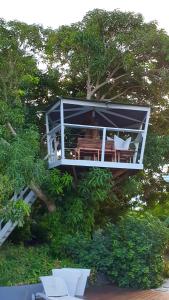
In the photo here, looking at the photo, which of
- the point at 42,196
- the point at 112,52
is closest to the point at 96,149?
the point at 42,196

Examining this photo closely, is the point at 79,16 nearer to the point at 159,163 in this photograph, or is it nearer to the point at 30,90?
→ the point at 30,90

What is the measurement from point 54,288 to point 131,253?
111 inches

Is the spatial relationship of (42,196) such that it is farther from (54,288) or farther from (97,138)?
(54,288)

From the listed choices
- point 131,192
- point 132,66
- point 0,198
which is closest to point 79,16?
point 132,66

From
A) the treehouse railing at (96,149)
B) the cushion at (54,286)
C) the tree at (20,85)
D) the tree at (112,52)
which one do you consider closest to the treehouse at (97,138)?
the treehouse railing at (96,149)

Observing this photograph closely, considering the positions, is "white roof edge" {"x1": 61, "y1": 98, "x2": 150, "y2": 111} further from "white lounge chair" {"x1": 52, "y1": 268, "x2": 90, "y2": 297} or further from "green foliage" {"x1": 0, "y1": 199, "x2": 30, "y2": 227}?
"white lounge chair" {"x1": 52, "y1": 268, "x2": 90, "y2": 297}

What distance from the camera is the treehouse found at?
1209 centimetres

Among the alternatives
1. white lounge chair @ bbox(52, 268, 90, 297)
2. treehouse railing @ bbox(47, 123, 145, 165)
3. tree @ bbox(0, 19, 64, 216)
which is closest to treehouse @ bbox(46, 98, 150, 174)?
treehouse railing @ bbox(47, 123, 145, 165)

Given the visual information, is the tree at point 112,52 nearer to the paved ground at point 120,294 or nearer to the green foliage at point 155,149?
the green foliage at point 155,149

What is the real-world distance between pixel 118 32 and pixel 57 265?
297 inches

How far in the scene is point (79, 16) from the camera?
46.7 feet

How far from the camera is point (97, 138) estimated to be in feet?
43.0

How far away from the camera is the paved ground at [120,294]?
31.4ft

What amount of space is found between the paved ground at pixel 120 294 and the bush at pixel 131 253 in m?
0.30
